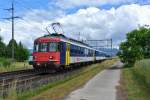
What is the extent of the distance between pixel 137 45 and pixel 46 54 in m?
20.8

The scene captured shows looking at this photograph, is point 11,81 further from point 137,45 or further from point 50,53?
point 137,45

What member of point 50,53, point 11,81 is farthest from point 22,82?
point 50,53

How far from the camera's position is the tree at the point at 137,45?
52.1 metres

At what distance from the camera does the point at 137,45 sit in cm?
5291

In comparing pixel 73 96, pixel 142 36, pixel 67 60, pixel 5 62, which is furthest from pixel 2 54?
pixel 73 96

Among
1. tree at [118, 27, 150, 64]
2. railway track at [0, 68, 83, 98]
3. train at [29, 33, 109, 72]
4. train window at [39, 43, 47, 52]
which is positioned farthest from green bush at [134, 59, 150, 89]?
tree at [118, 27, 150, 64]

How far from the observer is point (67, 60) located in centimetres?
3688

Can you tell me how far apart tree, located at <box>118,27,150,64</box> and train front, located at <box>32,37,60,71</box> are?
63.8ft

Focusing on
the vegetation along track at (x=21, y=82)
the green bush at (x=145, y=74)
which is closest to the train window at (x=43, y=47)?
the vegetation along track at (x=21, y=82)

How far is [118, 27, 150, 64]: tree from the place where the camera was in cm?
5206

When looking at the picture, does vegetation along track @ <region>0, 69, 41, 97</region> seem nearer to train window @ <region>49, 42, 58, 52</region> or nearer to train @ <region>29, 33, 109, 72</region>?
train @ <region>29, 33, 109, 72</region>

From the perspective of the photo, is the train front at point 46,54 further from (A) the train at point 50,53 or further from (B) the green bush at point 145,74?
(B) the green bush at point 145,74

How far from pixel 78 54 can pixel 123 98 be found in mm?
27196

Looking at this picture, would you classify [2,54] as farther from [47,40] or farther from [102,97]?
[102,97]
